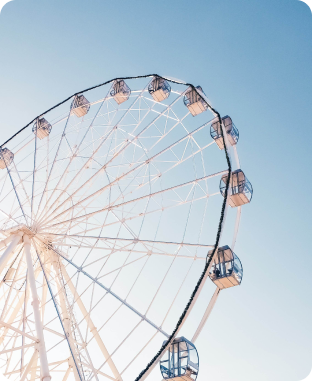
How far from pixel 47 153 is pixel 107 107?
331cm

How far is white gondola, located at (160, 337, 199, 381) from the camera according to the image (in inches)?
464

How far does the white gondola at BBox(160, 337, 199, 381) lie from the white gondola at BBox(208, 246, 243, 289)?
2.42 m

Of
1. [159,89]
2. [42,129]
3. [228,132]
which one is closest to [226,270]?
[228,132]

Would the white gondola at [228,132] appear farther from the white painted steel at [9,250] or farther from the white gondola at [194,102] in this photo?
the white painted steel at [9,250]

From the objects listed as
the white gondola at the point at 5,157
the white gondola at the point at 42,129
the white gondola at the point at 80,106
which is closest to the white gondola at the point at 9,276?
the white gondola at the point at 5,157

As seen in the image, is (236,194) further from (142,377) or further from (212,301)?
(142,377)

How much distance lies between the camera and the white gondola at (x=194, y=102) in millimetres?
17250

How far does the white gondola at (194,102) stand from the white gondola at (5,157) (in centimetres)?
855

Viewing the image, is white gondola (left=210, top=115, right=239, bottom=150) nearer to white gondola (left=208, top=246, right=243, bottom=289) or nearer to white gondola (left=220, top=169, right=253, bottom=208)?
white gondola (left=220, top=169, right=253, bottom=208)

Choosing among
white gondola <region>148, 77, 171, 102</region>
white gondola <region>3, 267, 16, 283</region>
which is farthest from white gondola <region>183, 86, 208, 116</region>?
white gondola <region>3, 267, 16, 283</region>

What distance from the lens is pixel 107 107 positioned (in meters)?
18.7

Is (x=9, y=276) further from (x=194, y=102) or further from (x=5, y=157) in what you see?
(x=194, y=102)

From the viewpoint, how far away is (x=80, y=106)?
19172 mm

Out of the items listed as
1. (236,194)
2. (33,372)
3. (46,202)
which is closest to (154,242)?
(236,194)
